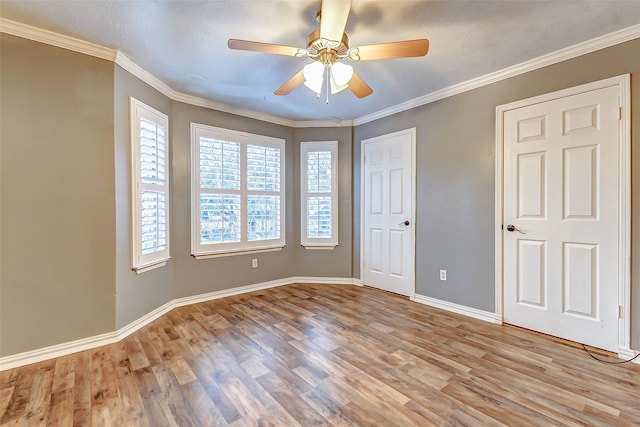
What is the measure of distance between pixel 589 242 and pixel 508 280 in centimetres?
71

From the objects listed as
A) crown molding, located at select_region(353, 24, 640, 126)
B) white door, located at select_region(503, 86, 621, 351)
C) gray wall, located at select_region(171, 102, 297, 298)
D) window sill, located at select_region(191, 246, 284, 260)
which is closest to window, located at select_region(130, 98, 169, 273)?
gray wall, located at select_region(171, 102, 297, 298)

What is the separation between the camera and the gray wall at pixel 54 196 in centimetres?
205

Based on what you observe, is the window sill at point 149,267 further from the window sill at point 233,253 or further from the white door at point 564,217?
the white door at point 564,217

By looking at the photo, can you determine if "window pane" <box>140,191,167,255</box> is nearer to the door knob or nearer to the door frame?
the door knob

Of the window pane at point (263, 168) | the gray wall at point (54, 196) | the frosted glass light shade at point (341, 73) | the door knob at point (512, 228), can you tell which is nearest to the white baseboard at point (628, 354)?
the door knob at point (512, 228)

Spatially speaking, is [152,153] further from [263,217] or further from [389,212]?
[389,212]

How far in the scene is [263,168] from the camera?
157 inches

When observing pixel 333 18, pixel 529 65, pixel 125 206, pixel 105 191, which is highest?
pixel 529 65

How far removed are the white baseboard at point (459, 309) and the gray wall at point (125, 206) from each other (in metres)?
3.00

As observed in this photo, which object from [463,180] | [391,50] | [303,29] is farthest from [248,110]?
[463,180]

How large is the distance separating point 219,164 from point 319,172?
1.44 meters

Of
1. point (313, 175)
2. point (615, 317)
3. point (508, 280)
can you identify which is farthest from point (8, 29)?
point (615, 317)

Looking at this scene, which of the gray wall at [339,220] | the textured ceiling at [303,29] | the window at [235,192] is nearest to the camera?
the textured ceiling at [303,29]

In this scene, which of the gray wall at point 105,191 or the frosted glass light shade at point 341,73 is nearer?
the frosted glass light shade at point 341,73
